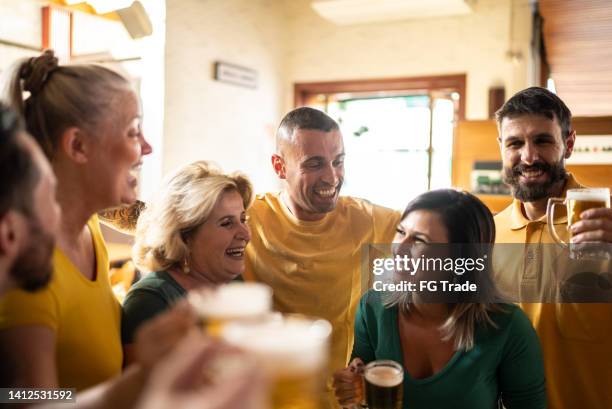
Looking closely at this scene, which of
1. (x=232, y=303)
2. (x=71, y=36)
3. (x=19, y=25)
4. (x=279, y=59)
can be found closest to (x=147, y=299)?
(x=232, y=303)

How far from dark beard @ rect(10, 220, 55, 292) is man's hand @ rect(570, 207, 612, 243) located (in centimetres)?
99

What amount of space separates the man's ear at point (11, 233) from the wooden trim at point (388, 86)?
4153 mm

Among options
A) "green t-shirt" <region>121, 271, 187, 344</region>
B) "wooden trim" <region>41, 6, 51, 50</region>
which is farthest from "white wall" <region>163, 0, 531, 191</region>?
"green t-shirt" <region>121, 271, 187, 344</region>

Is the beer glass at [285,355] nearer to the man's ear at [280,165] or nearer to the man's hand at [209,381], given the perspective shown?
the man's hand at [209,381]

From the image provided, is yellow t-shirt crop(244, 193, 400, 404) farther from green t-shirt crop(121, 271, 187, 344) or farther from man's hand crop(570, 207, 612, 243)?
man's hand crop(570, 207, 612, 243)

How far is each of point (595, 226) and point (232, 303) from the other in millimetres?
837

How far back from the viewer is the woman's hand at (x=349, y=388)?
1.01 m

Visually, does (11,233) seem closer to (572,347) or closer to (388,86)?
(572,347)

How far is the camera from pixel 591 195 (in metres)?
1.14

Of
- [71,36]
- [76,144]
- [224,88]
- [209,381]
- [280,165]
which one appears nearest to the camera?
[209,381]

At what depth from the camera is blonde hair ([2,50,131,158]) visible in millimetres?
810

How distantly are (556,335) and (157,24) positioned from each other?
4.43ft

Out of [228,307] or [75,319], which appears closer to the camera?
[228,307]

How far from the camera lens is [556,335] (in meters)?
1.30
